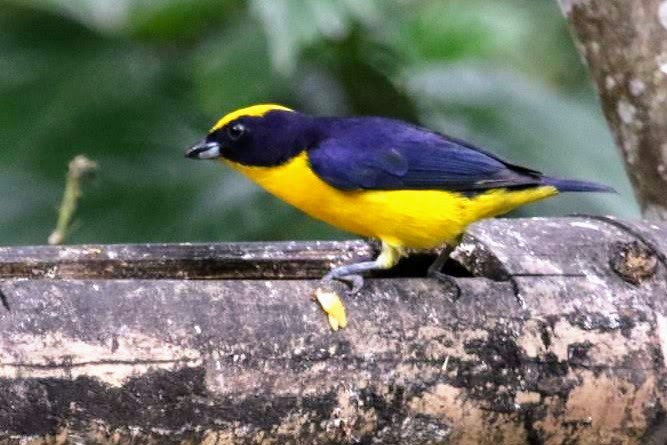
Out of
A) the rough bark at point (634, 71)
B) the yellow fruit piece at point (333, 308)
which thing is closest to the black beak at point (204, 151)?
the yellow fruit piece at point (333, 308)

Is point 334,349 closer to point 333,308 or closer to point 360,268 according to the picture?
point 333,308

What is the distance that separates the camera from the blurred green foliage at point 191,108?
5457 millimetres

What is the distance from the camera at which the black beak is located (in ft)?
13.0

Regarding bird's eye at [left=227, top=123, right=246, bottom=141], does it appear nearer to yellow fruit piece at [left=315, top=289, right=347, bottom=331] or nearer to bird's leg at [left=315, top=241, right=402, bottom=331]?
bird's leg at [left=315, top=241, right=402, bottom=331]

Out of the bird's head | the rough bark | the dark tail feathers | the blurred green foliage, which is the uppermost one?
the rough bark

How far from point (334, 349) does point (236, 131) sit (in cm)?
98

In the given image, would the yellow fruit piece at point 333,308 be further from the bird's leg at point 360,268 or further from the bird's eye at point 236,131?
the bird's eye at point 236,131

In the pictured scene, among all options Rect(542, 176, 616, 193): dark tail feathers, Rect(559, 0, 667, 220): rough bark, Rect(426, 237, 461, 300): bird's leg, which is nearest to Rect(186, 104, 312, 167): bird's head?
Rect(426, 237, 461, 300): bird's leg

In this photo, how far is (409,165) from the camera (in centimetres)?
393

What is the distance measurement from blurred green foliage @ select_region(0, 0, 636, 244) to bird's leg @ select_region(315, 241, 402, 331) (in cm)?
138

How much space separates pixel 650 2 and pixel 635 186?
0.60 m

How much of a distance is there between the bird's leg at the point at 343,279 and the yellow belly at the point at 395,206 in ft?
0.16

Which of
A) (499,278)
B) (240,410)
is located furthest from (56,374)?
(499,278)

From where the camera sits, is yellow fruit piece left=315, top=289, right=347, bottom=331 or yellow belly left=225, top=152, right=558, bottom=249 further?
yellow belly left=225, top=152, right=558, bottom=249
